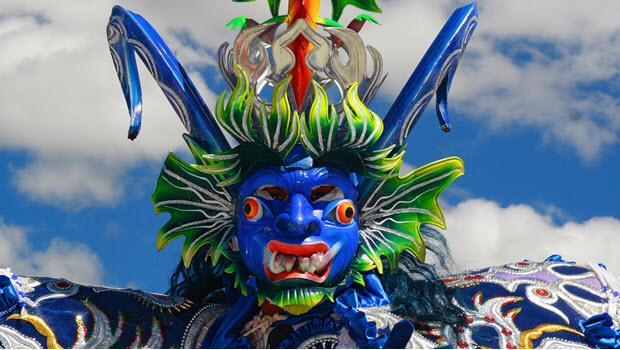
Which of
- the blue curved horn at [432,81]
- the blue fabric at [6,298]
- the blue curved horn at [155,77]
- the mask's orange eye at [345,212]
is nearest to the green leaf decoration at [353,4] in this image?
the blue curved horn at [432,81]

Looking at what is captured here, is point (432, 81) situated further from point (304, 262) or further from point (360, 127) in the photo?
point (304, 262)

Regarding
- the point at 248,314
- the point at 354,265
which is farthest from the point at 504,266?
the point at 248,314

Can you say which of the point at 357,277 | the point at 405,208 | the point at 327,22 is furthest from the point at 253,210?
the point at 327,22

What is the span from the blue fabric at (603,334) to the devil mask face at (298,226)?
1.30 m

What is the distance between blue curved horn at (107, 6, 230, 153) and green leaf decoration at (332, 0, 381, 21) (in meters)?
1.07

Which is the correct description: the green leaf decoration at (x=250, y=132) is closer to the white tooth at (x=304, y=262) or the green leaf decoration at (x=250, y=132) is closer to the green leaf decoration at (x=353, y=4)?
the white tooth at (x=304, y=262)

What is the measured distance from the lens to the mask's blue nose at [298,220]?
4.16 metres

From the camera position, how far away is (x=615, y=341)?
4.55 m

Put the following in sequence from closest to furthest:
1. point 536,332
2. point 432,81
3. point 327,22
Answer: point 536,332 → point 432,81 → point 327,22

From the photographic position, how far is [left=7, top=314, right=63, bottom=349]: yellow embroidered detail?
14.1 feet

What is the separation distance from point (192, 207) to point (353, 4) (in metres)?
→ 1.62

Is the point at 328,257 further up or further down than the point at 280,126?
further down

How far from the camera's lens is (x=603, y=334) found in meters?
4.54

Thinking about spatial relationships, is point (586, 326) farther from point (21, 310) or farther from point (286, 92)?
point (21, 310)
